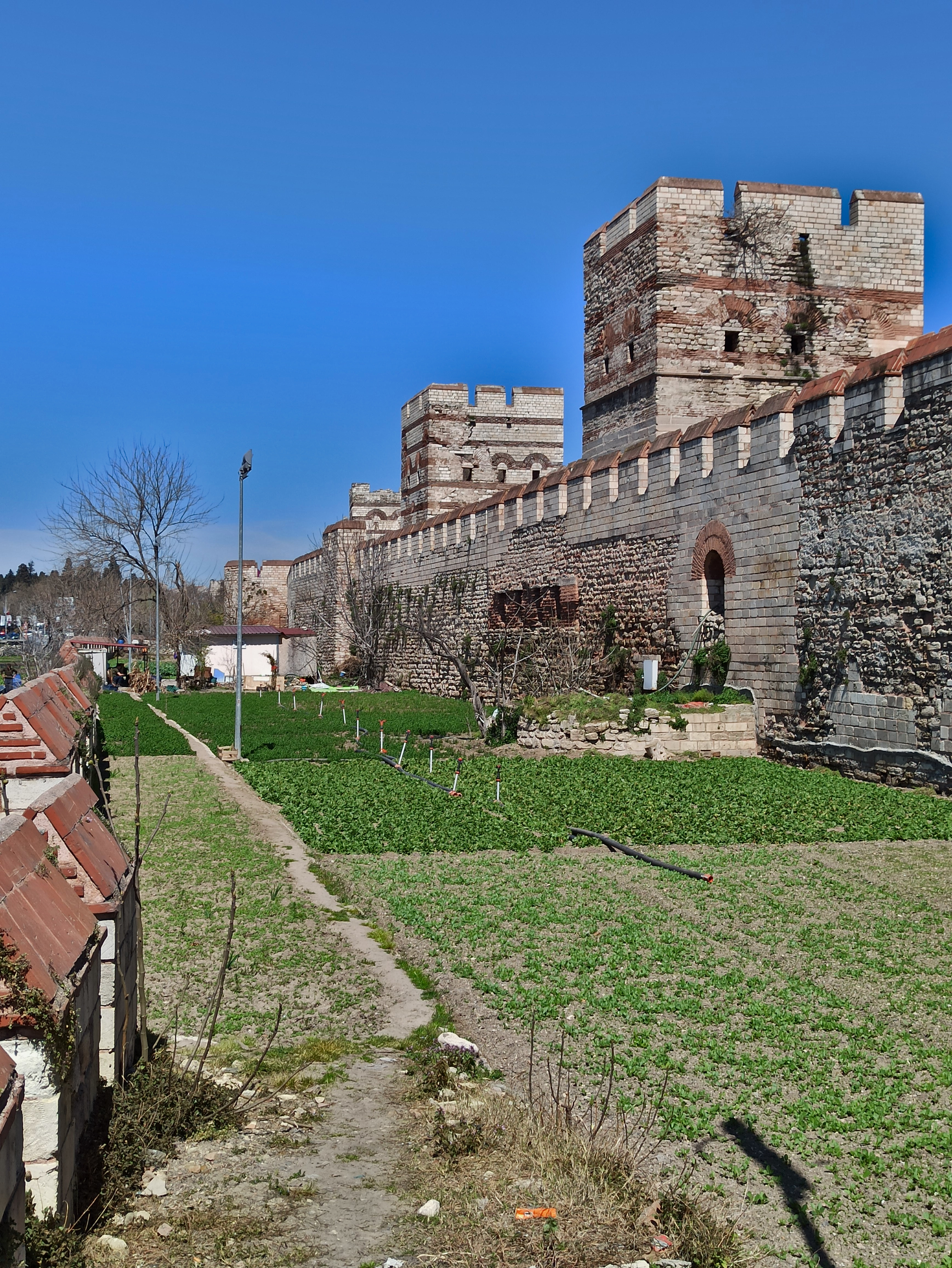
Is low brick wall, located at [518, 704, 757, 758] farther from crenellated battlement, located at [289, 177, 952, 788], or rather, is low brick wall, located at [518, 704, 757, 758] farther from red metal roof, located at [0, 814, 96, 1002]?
red metal roof, located at [0, 814, 96, 1002]

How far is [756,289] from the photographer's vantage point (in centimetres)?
2048

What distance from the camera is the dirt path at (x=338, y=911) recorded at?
17.0 feet

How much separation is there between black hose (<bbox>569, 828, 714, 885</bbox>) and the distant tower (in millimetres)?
28667

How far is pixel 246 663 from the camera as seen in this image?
35938 millimetres

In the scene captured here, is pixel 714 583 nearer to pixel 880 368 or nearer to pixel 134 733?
pixel 880 368

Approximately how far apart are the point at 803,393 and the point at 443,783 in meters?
6.71

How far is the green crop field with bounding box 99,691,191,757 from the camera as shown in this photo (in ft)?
53.4

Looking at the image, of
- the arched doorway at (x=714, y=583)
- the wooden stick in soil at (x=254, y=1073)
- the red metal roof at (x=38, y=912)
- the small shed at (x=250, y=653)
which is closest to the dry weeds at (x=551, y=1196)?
the wooden stick in soil at (x=254, y=1073)

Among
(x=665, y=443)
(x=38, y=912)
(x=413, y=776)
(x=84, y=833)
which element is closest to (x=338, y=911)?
(x=84, y=833)

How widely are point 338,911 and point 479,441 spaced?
104 ft

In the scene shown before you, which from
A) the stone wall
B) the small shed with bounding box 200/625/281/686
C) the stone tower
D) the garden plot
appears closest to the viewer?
the garden plot

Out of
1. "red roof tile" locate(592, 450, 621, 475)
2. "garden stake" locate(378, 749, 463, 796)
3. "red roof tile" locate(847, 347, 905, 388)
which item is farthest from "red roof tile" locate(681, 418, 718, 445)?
"garden stake" locate(378, 749, 463, 796)

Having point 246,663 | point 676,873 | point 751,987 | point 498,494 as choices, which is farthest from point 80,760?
point 246,663

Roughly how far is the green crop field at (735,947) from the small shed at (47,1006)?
6.76ft
